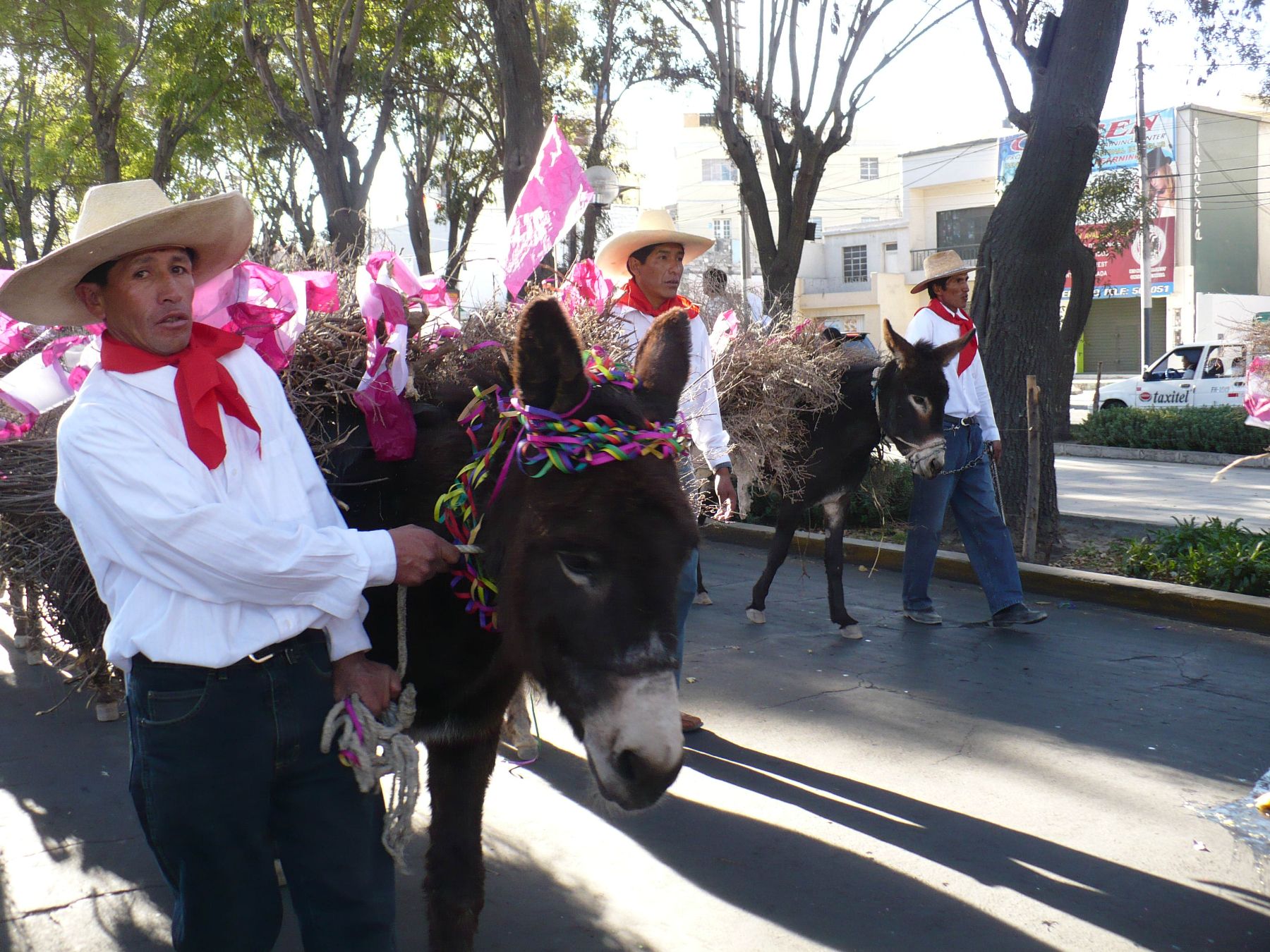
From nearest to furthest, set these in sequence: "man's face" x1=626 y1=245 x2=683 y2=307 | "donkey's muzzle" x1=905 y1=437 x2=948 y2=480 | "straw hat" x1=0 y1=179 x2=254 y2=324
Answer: "straw hat" x1=0 y1=179 x2=254 y2=324 < "man's face" x1=626 y1=245 x2=683 y2=307 < "donkey's muzzle" x1=905 y1=437 x2=948 y2=480

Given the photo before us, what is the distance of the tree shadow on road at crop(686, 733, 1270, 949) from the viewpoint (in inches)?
134

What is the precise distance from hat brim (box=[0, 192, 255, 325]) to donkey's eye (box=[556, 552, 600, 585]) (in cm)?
110

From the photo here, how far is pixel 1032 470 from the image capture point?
28.6 ft

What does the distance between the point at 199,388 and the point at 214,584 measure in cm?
40

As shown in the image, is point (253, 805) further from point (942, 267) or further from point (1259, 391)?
point (1259, 391)

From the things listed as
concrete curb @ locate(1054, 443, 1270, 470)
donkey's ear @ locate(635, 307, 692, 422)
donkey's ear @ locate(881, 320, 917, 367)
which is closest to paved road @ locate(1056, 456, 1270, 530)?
concrete curb @ locate(1054, 443, 1270, 470)

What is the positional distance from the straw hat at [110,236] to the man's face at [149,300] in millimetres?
31

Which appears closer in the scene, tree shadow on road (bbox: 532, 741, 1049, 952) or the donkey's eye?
the donkey's eye

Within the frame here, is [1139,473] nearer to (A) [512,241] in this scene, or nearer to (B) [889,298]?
(A) [512,241]

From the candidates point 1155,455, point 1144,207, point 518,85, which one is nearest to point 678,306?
point 518,85

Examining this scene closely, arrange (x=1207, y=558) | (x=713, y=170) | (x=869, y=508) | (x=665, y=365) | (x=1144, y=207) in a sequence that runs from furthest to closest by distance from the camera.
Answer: (x=713, y=170) < (x=1144, y=207) < (x=869, y=508) < (x=1207, y=558) < (x=665, y=365)

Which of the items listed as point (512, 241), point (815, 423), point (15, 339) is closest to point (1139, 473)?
point (815, 423)

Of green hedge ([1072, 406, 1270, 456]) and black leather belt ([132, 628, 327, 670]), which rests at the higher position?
black leather belt ([132, 628, 327, 670])

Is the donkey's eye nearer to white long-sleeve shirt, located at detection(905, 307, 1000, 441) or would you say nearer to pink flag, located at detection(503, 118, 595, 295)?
pink flag, located at detection(503, 118, 595, 295)
